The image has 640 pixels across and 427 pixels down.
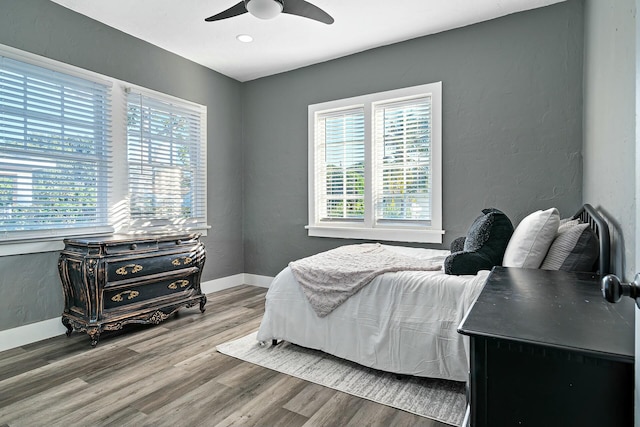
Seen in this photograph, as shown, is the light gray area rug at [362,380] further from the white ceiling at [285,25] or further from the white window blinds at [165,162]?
the white ceiling at [285,25]

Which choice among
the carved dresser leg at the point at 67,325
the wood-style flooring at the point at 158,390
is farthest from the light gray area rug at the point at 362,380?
the carved dresser leg at the point at 67,325

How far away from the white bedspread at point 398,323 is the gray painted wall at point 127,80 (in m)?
2.08

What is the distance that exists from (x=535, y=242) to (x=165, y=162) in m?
3.65

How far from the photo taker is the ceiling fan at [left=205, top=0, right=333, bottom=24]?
2.45 m

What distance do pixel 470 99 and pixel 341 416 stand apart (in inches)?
118

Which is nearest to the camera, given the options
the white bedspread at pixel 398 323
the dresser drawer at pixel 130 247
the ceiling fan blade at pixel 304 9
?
the white bedspread at pixel 398 323

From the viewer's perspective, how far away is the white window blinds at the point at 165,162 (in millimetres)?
3732

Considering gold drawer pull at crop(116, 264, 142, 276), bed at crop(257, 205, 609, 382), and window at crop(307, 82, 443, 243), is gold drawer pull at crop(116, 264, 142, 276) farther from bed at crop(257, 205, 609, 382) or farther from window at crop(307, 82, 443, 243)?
window at crop(307, 82, 443, 243)

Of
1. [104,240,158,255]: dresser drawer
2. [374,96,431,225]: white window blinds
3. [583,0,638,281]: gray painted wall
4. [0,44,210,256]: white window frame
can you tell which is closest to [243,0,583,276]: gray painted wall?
[374,96,431,225]: white window blinds

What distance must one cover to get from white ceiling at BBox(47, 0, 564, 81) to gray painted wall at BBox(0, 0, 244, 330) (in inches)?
6.1

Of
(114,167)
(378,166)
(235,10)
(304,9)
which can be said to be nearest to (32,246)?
(114,167)

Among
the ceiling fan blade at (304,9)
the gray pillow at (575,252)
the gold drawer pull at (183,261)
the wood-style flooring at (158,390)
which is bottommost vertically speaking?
the wood-style flooring at (158,390)

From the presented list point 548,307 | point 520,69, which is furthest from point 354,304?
point 520,69

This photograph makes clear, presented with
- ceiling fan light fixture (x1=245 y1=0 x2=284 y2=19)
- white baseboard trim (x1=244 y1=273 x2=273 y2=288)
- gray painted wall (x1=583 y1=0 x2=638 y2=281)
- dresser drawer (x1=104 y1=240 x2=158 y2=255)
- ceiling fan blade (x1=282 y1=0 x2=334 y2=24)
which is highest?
ceiling fan blade (x1=282 y1=0 x2=334 y2=24)
